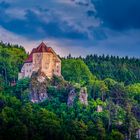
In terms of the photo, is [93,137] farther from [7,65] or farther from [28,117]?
[7,65]

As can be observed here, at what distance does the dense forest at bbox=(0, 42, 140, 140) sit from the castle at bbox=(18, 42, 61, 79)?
1.85m

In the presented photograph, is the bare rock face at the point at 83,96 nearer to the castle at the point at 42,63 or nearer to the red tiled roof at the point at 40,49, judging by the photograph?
the castle at the point at 42,63

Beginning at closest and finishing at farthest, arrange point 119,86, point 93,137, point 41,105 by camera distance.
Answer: point 93,137 → point 41,105 → point 119,86

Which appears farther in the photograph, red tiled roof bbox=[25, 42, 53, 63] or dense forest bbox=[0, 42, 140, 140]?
red tiled roof bbox=[25, 42, 53, 63]

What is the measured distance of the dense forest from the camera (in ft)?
323

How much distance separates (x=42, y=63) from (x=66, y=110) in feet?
27.3

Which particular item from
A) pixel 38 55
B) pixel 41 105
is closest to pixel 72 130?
pixel 41 105

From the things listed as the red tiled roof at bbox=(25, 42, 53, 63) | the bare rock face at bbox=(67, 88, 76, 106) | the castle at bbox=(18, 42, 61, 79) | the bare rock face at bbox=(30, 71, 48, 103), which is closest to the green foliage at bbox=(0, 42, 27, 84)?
the castle at bbox=(18, 42, 61, 79)

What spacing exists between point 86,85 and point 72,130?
17181 mm

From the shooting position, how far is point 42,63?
10981 cm

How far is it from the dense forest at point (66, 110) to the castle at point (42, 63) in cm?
185

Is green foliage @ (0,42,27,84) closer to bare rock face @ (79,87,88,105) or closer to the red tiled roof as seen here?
the red tiled roof

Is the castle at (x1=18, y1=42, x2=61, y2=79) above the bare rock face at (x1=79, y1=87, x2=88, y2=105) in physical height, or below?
above

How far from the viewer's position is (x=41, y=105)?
350 ft
